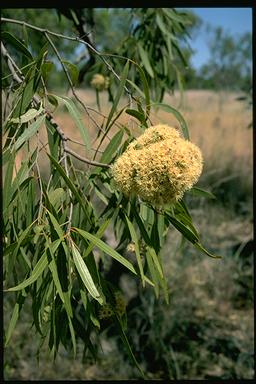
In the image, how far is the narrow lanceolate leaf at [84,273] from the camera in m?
0.82

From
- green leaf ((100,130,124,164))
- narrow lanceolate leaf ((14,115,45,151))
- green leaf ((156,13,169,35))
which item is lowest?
green leaf ((100,130,124,164))

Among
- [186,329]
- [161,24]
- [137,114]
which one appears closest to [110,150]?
[137,114]

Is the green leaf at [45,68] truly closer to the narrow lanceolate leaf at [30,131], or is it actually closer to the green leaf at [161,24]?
the narrow lanceolate leaf at [30,131]

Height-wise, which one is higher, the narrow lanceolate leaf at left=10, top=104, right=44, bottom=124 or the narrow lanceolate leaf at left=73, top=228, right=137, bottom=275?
the narrow lanceolate leaf at left=10, top=104, right=44, bottom=124

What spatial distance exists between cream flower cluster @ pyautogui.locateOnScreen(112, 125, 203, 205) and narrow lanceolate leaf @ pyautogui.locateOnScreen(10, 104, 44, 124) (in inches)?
6.7

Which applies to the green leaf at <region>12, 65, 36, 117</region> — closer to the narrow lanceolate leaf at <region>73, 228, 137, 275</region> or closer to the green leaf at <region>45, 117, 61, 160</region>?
the green leaf at <region>45, 117, 61, 160</region>

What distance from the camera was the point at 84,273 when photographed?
83 cm

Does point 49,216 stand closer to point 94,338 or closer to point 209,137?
point 94,338

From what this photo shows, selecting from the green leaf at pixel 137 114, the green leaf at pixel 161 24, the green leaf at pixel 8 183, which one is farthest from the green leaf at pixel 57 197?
the green leaf at pixel 161 24

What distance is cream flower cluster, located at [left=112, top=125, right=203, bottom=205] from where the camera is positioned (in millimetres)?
789

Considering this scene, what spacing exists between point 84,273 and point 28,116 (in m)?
0.28

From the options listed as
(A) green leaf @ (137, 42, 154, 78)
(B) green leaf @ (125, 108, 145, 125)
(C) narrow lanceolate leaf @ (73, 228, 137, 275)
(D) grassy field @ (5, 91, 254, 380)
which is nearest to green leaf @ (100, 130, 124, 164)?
(B) green leaf @ (125, 108, 145, 125)
